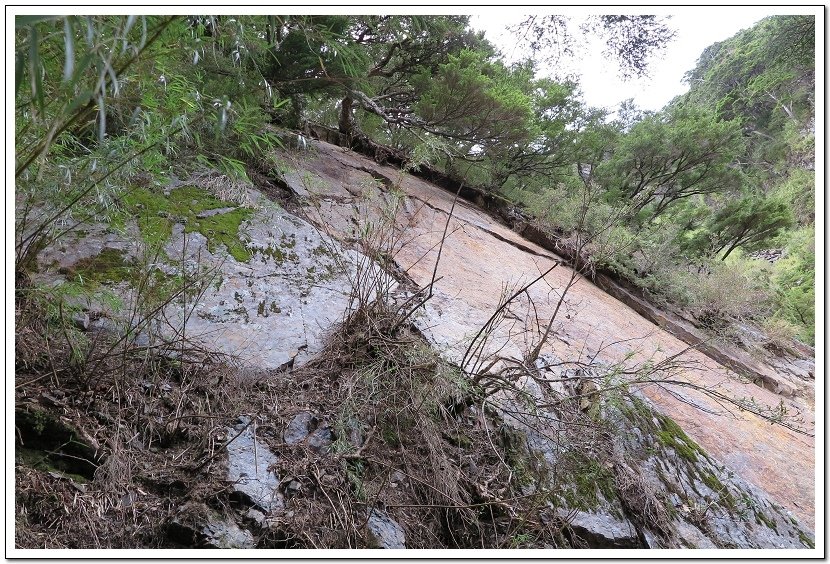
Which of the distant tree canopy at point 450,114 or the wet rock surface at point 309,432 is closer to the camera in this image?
the distant tree canopy at point 450,114

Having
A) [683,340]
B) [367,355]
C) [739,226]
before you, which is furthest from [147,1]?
[739,226]

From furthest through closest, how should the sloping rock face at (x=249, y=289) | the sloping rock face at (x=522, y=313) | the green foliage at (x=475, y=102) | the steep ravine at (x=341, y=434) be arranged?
the green foliage at (x=475, y=102), the sloping rock face at (x=522, y=313), the sloping rock face at (x=249, y=289), the steep ravine at (x=341, y=434)

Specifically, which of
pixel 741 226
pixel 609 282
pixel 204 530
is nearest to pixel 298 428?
pixel 204 530

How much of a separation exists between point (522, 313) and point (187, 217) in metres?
2.41

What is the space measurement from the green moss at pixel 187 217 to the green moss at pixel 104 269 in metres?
0.17

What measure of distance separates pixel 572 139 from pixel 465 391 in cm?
570

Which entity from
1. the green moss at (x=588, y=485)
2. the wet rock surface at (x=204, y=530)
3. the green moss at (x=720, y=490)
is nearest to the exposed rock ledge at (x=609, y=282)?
the green moss at (x=720, y=490)

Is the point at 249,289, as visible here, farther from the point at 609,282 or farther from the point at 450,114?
the point at 609,282

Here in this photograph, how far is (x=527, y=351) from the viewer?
233 cm

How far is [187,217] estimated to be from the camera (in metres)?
2.63

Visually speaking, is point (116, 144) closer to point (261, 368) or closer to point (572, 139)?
point (261, 368)

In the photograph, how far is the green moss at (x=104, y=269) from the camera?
200cm

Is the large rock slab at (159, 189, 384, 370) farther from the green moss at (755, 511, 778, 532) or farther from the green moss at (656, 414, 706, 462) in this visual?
the green moss at (755, 511, 778, 532)

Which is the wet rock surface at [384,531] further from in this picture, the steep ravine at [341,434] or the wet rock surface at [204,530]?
the wet rock surface at [204,530]
